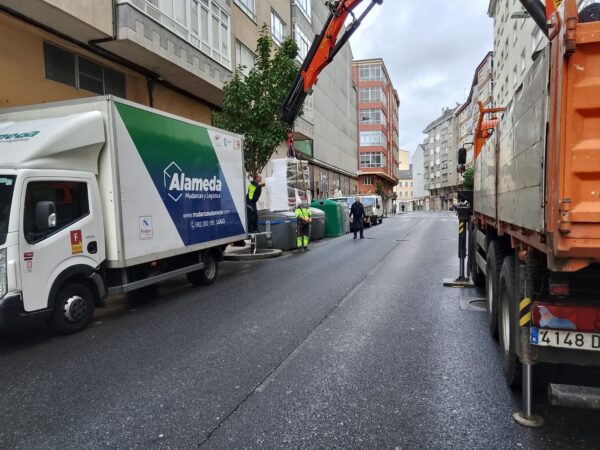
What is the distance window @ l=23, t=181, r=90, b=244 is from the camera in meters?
5.32

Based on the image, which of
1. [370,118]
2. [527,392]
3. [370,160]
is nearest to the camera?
[527,392]

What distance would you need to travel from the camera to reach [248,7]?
2038cm

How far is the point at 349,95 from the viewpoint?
51.3m

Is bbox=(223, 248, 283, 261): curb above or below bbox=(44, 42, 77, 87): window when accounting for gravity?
below

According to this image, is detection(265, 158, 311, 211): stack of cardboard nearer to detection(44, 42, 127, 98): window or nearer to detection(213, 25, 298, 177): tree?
detection(213, 25, 298, 177): tree

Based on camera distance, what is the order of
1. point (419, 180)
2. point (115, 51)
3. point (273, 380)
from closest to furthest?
point (273, 380) < point (115, 51) < point (419, 180)

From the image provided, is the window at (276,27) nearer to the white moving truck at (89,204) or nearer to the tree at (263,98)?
Result: the tree at (263,98)

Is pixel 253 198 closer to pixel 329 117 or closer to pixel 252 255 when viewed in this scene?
pixel 252 255

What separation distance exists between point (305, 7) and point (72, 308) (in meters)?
29.2

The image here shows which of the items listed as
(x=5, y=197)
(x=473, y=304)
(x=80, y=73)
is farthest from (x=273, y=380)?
(x=80, y=73)

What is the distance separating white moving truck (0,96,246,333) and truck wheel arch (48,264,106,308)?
13mm

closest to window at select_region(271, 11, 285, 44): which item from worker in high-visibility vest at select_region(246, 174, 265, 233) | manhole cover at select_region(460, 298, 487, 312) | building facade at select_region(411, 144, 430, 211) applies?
worker in high-visibility vest at select_region(246, 174, 265, 233)

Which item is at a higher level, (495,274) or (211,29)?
(211,29)

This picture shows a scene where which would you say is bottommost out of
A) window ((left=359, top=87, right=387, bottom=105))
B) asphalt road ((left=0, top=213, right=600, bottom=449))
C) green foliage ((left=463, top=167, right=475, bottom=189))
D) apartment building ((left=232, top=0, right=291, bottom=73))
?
asphalt road ((left=0, top=213, right=600, bottom=449))
